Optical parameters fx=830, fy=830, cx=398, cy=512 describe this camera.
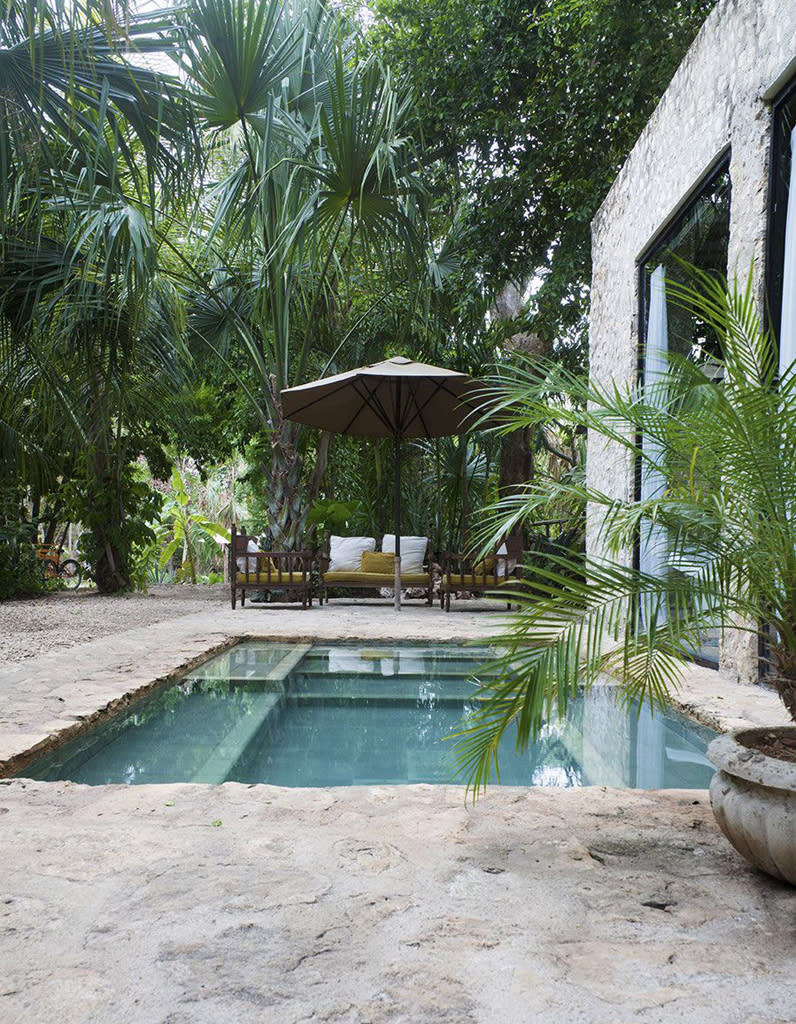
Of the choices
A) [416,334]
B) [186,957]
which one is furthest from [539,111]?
[186,957]

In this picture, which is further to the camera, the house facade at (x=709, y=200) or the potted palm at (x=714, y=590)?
the house facade at (x=709, y=200)

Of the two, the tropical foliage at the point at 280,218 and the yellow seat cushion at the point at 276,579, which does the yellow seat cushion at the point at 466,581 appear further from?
the tropical foliage at the point at 280,218

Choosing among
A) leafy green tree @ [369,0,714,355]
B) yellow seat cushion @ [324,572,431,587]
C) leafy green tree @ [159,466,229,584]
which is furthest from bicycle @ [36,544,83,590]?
leafy green tree @ [369,0,714,355]

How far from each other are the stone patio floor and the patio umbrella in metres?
5.85

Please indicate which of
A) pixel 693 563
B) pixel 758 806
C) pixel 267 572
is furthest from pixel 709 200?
pixel 267 572

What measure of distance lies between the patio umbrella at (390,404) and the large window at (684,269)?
2.34 m

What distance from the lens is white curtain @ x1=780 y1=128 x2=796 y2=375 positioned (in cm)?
386

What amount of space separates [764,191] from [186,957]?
4.21 metres

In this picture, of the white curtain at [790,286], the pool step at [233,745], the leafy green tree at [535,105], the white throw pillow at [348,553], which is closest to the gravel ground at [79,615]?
the white throw pillow at [348,553]

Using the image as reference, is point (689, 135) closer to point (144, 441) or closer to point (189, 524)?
point (144, 441)

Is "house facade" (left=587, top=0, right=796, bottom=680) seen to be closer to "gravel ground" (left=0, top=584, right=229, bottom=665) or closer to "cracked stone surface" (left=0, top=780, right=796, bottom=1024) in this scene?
"cracked stone surface" (left=0, top=780, right=796, bottom=1024)

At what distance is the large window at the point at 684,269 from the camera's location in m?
5.02

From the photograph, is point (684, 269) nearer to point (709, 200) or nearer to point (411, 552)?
point (709, 200)

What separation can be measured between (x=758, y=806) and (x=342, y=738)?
6.93 feet
